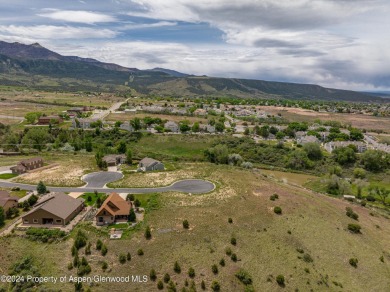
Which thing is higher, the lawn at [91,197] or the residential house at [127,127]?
the lawn at [91,197]

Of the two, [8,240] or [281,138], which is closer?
[8,240]

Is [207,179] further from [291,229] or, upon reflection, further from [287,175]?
[287,175]

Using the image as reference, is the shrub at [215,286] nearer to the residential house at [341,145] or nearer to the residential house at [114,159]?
the residential house at [114,159]

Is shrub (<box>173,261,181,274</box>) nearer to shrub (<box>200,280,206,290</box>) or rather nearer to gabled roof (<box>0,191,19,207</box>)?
shrub (<box>200,280,206,290</box>)

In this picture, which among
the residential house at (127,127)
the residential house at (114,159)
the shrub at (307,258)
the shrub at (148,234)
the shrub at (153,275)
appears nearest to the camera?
the shrub at (153,275)

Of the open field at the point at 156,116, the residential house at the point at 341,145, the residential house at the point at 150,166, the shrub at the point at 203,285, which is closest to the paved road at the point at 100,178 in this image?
the residential house at the point at 150,166

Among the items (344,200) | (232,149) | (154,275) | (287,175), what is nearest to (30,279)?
(154,275)

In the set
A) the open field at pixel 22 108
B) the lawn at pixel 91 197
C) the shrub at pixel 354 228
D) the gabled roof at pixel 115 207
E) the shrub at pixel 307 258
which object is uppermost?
the gabled roof at pixel 115 207

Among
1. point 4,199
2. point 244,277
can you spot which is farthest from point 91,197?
point 244,277
